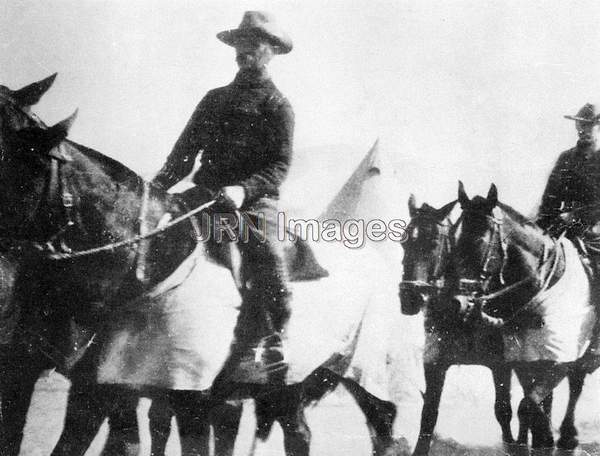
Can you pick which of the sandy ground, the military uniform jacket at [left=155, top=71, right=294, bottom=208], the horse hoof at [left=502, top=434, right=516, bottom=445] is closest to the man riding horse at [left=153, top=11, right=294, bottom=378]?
the military uniform jacket at [left=155, top=71, right=294, bottom=208]

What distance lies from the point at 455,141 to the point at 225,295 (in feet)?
5.68

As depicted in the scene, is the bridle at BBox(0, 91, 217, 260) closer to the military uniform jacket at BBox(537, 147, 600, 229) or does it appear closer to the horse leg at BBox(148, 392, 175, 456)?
the horse leg at BBox(148, 392, 175, 456)

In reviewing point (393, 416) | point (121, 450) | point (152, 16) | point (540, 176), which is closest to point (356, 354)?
point (393, 416)

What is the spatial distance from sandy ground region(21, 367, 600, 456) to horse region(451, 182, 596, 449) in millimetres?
154

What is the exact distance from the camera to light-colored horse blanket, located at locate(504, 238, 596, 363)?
367 cm

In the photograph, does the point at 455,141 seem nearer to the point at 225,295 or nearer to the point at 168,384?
the point at 225,295

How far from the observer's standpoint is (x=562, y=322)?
147 inches

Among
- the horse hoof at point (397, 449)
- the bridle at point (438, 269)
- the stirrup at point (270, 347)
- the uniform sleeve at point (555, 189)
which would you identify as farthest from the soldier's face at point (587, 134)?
the stirrup at point (270, 347)

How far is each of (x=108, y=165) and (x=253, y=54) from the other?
112 centimetres

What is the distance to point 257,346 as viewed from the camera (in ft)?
11.3

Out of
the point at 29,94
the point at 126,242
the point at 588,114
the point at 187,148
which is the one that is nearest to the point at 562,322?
the point at 588,114

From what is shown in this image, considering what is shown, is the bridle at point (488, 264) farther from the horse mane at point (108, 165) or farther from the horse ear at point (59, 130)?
the horse ear at point (59, 130)

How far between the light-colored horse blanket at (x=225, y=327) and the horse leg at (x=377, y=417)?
5 cm

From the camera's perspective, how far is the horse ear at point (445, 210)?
12.0ft
